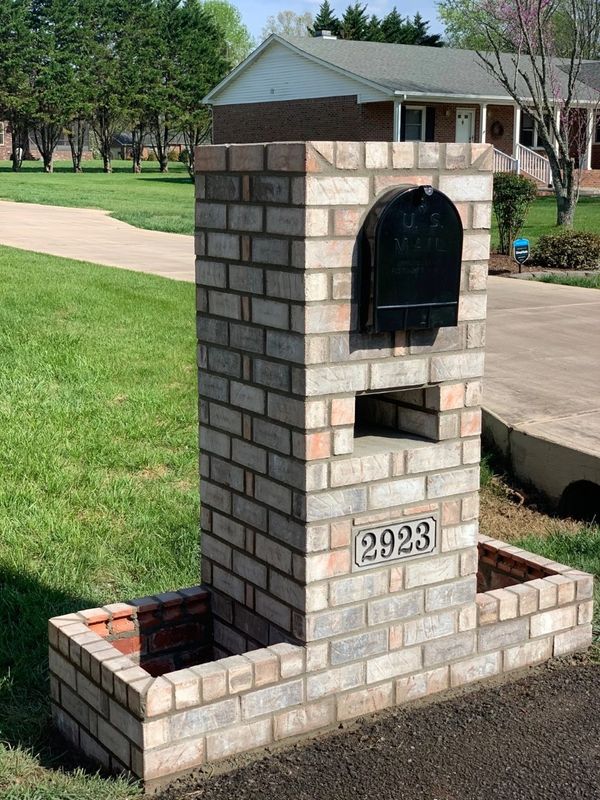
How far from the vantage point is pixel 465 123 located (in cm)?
3994

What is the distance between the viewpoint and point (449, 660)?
359cm

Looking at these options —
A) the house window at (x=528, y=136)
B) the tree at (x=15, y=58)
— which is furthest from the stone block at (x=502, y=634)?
the tree at (x=15, y=58)

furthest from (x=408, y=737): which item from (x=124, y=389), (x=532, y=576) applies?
(x=124, y=389)

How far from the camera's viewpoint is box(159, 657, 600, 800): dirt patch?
9.95ft

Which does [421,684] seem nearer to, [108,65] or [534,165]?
[534,165]

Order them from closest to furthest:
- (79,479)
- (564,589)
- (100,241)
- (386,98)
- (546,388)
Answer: (564,589) → (79,479) → (546,388) → (100,241) → (386,98)

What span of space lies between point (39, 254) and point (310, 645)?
12.2m

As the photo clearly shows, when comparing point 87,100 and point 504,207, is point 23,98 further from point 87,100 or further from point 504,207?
point 504,207

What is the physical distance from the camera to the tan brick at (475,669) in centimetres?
362

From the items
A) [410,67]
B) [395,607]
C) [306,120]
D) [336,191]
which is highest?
[410,67]

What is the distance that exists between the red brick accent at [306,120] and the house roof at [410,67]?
1282mm

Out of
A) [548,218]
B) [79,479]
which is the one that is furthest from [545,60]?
[79,479]

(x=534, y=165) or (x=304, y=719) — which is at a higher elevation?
(x=534, y=165)

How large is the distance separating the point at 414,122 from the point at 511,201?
23900mm
